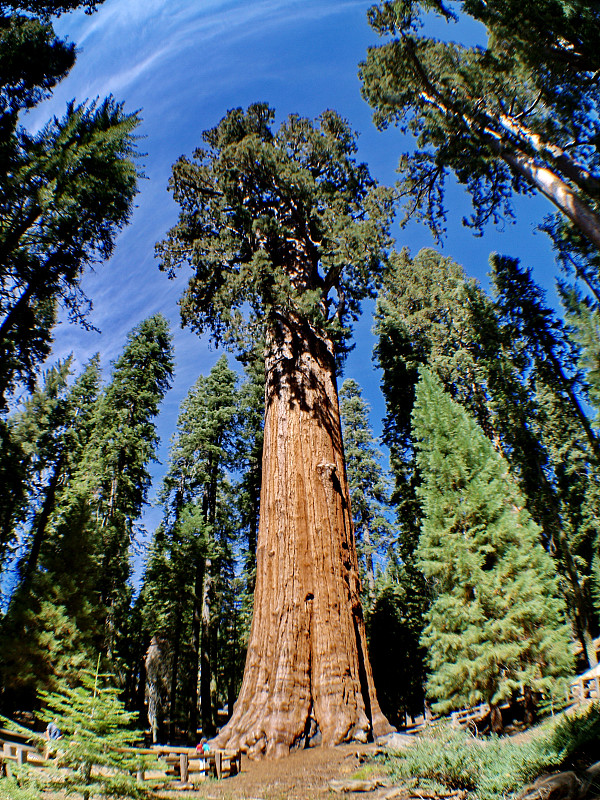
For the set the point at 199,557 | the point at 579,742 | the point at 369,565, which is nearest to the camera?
the point at 579,742

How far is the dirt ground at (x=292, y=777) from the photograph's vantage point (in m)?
3.62

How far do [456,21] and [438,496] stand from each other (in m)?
13.0

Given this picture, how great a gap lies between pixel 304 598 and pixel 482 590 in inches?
198

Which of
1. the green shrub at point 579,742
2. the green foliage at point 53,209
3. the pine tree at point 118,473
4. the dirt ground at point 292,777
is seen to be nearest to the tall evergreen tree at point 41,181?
the green foliage at point 53,209

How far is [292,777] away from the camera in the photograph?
13.1ft

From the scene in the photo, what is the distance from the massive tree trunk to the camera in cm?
489

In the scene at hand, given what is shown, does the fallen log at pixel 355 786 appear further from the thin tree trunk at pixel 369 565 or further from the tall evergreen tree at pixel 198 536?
the thin tree trunk at pixel 369 565

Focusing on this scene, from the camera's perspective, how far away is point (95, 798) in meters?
3.04

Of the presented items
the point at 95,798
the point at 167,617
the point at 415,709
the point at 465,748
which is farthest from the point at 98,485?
the point at 415,709

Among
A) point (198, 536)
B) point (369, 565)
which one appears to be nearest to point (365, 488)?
point (369, 565)

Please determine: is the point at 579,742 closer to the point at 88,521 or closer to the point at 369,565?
the point at 88,521

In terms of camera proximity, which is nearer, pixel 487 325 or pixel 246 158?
pixel 246 158

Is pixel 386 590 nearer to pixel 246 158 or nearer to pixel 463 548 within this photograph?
pixel 463 548

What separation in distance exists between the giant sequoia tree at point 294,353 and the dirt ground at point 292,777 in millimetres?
254
